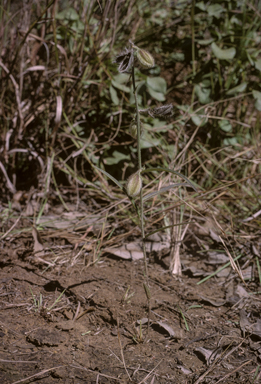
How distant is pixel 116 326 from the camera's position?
1231 millimetres

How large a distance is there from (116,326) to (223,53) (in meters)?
1.60

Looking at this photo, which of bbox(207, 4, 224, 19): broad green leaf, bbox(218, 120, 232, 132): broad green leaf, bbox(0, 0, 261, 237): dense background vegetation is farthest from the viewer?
bbox(218, 120, 232, 132): broad green leaf

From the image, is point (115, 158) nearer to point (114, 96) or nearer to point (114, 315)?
point (114, 96)

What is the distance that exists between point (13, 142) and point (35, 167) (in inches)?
7.3

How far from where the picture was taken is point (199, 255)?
176 centimetres

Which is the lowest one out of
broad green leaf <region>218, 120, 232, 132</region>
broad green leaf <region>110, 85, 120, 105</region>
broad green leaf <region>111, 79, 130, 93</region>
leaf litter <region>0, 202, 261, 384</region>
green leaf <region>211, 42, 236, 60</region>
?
leaf litter <region>0, 202, 261, 384</region>

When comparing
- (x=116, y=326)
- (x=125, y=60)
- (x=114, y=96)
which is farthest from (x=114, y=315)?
(x=114, y=96)

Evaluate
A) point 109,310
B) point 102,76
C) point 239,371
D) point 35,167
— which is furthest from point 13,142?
point 239,371

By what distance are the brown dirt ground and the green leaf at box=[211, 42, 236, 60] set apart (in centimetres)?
122

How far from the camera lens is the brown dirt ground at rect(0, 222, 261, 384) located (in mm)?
1040

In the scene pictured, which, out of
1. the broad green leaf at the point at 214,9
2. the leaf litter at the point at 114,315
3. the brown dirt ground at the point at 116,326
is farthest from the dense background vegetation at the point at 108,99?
the brown dirt ground at the point at 116,326

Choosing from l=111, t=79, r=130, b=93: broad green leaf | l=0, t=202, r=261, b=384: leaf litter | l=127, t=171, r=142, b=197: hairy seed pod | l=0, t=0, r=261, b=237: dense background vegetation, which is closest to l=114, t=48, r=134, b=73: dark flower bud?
l=127, t=171, r=142, b=197: hairy seed pod

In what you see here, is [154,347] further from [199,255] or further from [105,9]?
[105,9]

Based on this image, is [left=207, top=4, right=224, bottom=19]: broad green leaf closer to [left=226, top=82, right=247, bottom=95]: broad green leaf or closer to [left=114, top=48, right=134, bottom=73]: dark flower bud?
[left=226, top=82, right=247, bottom=95]: broad green leaf
